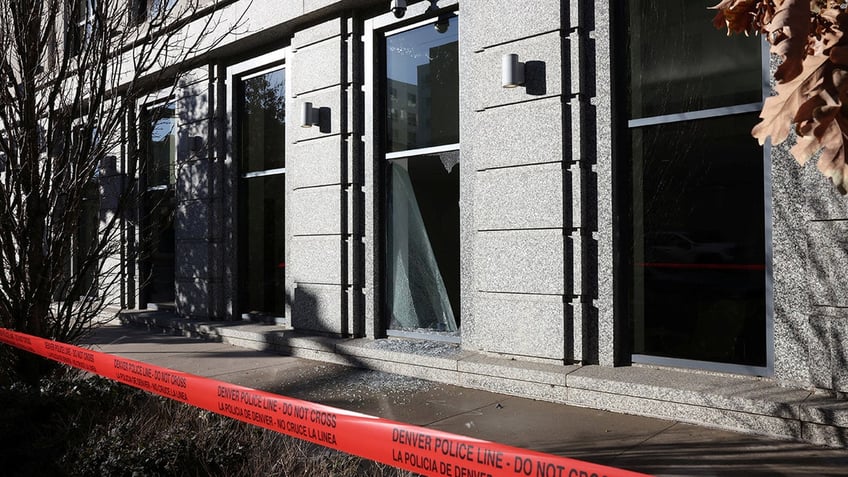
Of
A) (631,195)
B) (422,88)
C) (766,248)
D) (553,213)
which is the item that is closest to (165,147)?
(422,88)

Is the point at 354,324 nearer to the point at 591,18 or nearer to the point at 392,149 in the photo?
the point at 392,149

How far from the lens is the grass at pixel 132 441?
4074 mm

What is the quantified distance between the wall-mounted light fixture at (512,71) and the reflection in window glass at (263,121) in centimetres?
493

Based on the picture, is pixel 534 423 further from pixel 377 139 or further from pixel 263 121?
pixel 263 121

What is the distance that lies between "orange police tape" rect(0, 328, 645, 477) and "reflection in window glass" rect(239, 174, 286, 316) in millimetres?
6441

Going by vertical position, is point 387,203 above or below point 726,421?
above

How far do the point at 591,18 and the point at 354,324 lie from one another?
4.89 metres

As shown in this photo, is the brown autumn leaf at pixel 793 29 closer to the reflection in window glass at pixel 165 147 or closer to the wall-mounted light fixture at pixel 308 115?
the wall-mounted light fixture at pixel 308 115

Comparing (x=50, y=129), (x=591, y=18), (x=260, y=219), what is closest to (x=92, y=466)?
(x=50, y=129)

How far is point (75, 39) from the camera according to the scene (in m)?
6.24

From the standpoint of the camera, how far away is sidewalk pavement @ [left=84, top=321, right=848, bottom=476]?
4.82 metres

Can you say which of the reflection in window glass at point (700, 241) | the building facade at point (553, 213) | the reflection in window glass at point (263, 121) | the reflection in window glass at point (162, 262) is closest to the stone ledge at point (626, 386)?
the building facade at point (553, 213)

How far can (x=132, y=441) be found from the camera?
443 centimetres

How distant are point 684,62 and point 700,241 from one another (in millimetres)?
1754
